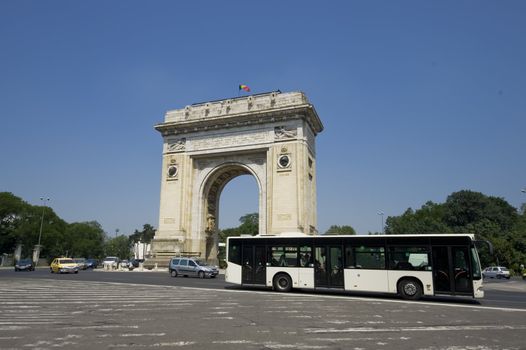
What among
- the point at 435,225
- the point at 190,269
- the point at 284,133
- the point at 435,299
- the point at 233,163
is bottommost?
the point at 435,299

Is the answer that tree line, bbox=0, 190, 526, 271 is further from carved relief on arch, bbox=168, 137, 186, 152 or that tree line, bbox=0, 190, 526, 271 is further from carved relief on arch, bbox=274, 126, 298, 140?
carved relief on arch, bbox=168, 137, 186, 152

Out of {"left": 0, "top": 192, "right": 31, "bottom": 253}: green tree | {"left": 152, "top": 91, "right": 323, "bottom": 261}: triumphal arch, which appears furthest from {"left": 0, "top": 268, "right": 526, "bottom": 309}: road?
{"left": 0, "top": 192, "right": 31, "bottom": 253}: green tree

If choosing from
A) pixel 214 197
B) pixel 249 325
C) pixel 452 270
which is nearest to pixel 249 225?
pixel 214 197

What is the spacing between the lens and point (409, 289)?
48.4 ft

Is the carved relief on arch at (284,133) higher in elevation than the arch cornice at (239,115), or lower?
lower

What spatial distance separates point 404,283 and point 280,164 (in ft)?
65.7

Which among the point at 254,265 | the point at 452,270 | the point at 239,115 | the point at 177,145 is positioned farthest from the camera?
the point at 177,145

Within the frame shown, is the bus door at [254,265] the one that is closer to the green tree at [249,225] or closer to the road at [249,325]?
the road at [249,325]

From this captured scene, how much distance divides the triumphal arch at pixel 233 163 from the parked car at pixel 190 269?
636cm

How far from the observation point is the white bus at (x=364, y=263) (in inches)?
559

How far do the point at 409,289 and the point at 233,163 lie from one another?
952 inches

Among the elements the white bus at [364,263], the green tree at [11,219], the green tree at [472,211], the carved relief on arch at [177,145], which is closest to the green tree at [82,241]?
the green tree at [11,219]

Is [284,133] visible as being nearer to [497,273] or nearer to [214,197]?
[214,197]

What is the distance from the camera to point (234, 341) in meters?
6.73
